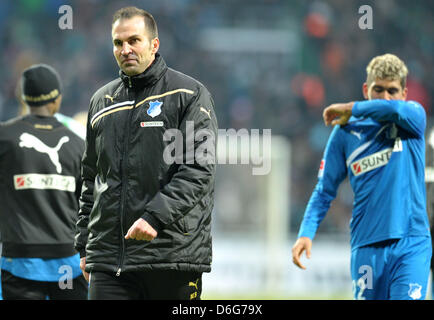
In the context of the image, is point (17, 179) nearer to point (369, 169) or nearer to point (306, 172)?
point (369, 169)

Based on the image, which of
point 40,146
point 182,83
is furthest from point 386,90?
point 40,146

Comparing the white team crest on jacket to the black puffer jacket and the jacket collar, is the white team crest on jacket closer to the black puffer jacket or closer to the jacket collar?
the black puffer jacket

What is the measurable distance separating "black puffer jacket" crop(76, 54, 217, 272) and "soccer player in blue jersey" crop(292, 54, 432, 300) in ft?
4.28

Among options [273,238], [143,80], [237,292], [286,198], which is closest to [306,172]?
[286,198]

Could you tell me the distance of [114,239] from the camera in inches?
150

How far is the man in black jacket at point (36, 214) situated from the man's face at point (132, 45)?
1.63 m

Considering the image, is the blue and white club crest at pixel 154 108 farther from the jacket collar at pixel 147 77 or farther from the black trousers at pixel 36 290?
the black trousers at pixel 36 290

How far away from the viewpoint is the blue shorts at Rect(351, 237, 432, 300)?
468 centimetres

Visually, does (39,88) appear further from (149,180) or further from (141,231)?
(141,231)

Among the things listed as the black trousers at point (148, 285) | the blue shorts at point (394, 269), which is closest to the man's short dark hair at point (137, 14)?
the black trousers at point (148, 285)

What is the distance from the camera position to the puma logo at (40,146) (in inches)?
209

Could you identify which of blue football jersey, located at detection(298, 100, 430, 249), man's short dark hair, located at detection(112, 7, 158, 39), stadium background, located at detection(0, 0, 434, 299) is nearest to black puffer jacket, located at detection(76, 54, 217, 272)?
man's short dark hair, located at detection(112, 7, 158, 39)

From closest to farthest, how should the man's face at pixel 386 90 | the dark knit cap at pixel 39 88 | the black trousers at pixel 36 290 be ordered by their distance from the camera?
the man's face at pixel 386 90, the black trousers at pixel 36 290, the dark knit cap at pixel 39 88

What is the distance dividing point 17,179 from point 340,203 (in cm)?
1025
